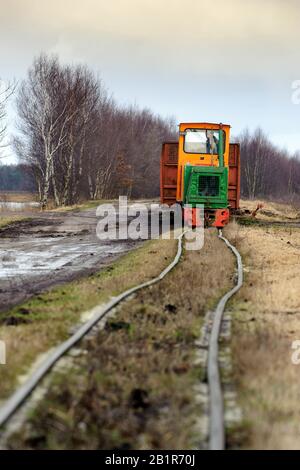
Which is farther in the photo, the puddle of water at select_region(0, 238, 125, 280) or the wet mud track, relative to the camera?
the puddle of water at select_region(0, 238, 125, 280)

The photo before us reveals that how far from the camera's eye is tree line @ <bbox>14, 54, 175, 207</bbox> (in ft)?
120

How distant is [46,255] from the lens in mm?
14039

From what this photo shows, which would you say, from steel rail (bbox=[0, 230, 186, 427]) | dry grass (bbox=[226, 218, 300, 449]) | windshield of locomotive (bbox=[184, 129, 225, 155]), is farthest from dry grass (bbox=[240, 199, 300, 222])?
steel rail (bbox=[0, 230, 186, 427])

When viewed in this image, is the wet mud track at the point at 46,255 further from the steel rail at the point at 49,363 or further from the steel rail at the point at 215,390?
the steel rail at the point at 215,390

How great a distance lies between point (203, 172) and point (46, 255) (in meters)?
6.48

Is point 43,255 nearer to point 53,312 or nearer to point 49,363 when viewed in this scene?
point 53,312

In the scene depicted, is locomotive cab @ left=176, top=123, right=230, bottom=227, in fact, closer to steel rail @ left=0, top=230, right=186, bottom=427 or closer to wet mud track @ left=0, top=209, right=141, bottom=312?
wet mud track @ left=0, top=209, right=141, bottom=312

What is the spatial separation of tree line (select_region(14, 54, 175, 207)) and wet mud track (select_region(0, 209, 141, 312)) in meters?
15.3

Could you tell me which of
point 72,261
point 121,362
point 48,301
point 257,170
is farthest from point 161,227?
point 257,170

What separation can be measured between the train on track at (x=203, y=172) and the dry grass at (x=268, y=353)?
6772mm

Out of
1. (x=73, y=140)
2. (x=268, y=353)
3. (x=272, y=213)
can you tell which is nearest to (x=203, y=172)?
(x=268, y=353)

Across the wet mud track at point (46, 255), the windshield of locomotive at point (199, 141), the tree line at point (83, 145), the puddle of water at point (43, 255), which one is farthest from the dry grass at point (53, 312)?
the tree line at point (83, 145)

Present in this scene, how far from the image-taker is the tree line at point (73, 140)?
120 feet
